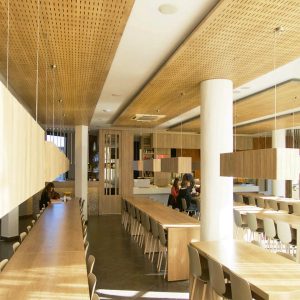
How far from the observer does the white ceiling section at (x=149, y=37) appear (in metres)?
3.01

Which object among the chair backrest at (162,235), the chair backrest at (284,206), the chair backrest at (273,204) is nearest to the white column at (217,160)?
the chair backrest at (162,235)

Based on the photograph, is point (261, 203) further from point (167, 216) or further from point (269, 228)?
point (167, 216)

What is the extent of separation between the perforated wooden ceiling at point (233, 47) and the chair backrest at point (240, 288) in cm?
221

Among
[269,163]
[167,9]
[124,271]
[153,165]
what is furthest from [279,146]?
[167,9]

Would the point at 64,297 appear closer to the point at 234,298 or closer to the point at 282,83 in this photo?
the point at 234,298

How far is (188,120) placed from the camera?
10.4 metres

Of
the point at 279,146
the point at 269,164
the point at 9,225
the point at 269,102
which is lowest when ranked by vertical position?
the point at 9,225

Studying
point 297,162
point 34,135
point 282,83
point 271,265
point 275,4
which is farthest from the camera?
Result: point 282,83

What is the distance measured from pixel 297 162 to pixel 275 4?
51.0 inches

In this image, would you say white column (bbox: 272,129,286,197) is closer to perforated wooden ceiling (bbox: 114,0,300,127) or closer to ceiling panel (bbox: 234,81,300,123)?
ceiling panel (bbox: 234,81,300,123)

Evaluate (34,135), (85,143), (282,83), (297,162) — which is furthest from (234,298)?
(85,143)

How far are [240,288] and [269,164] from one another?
110 centimetres

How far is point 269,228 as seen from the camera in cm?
640

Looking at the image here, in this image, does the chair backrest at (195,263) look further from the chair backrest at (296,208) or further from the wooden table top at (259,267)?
the chair backrest at (296,208)
